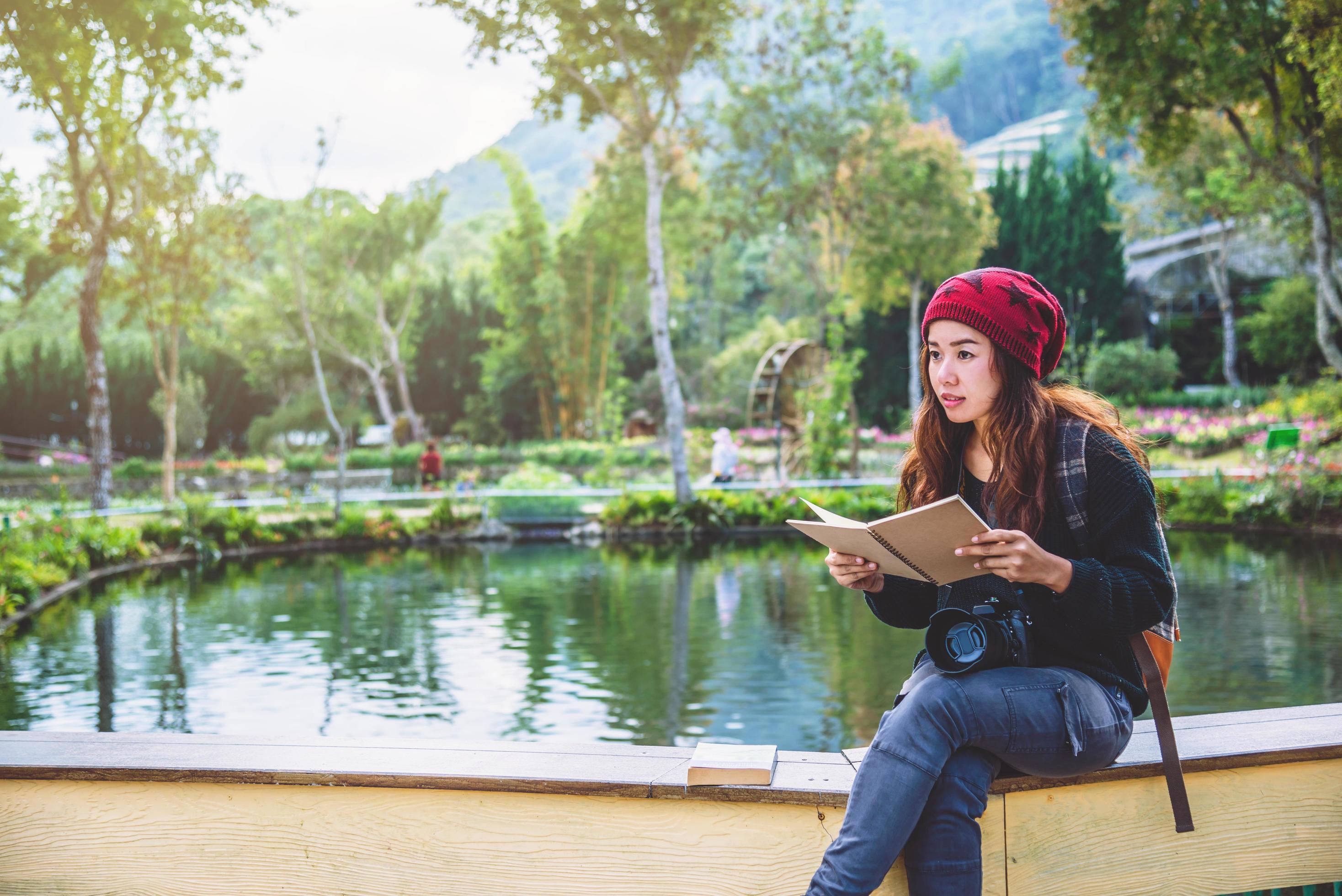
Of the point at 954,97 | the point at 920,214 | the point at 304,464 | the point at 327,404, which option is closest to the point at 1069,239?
the point at 920,214

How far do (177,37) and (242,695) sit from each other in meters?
11.5

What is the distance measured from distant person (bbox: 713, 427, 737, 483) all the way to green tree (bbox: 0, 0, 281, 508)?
861cm

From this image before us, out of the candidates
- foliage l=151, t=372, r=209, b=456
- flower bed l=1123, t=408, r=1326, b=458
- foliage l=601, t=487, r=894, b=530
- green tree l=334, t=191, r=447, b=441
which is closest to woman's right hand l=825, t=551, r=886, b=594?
foliage l=601, t=487, r=894, b=530

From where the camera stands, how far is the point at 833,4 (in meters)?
21.3

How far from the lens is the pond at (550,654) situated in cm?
523

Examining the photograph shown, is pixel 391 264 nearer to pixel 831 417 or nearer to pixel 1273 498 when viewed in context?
pixel 831 417

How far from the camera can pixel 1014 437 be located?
6.14 feet

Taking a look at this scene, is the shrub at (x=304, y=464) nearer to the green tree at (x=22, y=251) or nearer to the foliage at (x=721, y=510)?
the green tree at (x=22, y=251)

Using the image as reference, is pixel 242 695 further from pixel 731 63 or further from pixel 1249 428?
pixel 731 63

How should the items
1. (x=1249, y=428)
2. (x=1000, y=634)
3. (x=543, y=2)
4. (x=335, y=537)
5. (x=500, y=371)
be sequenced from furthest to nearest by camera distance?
(x=500, y=371) < (x=1249, y=428) < (x=543, y=2) < (x=335, y=537) < (x=1000, y=634)

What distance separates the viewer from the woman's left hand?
65.4 inches

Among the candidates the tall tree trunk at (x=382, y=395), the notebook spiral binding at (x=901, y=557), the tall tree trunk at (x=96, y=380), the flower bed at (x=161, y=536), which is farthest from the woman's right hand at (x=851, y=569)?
the tall tree trunk at (x=382, y=395)

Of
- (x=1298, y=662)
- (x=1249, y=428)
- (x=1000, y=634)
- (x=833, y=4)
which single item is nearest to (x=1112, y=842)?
(x=1000, y=634)

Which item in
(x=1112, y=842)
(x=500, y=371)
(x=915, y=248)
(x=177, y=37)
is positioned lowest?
(x=1112, y=842)
